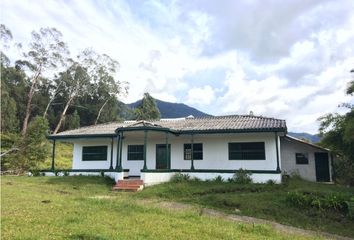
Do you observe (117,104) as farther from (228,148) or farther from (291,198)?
(291,198)

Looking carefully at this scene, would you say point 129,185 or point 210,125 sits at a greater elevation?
point 210,125

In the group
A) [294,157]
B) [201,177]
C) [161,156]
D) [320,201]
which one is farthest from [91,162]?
[320,201]

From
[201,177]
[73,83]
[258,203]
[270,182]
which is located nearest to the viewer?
[258,203]

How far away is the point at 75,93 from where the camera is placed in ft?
163

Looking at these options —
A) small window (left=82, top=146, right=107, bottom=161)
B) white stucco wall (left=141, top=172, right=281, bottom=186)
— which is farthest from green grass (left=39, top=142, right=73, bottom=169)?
white stucco wall (left=141, top=172, right=281, bottom=186)

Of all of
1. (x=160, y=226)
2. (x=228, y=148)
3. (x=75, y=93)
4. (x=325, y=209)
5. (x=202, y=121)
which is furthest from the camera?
(x=75, y=93)

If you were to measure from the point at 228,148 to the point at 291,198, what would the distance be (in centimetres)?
769

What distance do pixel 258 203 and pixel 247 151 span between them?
287 inches

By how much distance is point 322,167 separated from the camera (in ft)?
76.4

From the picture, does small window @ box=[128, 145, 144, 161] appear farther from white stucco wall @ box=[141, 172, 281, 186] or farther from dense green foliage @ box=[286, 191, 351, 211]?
dense green foliage @ box=[286, 191, 351, 211]

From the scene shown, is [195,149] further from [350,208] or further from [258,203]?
[350,208]

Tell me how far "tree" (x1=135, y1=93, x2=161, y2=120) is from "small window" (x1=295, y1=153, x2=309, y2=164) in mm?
26533

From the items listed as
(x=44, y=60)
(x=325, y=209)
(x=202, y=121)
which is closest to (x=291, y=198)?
(x=325, y=209)

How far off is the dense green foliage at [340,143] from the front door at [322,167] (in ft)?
1.85
